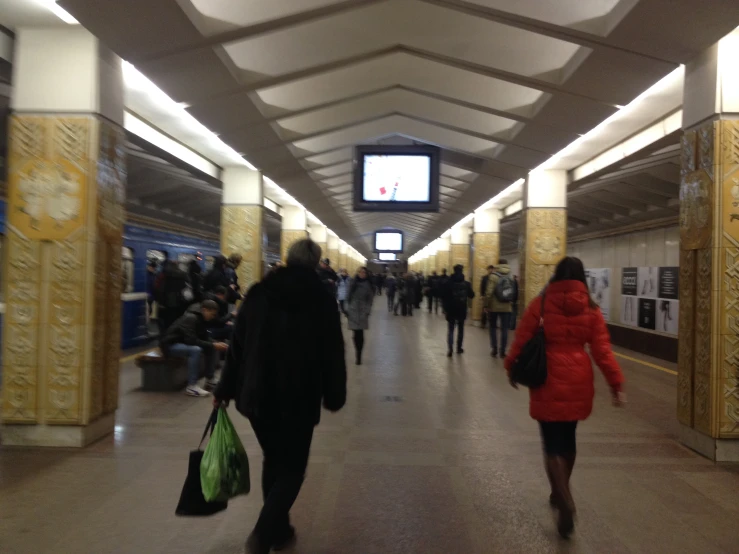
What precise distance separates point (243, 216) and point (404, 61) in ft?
18.6

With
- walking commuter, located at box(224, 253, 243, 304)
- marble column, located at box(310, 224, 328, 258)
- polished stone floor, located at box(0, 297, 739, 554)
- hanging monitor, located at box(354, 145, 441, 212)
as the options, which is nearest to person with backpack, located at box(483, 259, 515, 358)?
hanging monitor, located at box(354, 145, 441, 212)

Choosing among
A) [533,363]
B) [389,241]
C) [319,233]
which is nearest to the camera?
[533,363]

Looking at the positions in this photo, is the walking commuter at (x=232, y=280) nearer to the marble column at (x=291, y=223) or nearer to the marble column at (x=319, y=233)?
the marble column at (x=291, y=223)

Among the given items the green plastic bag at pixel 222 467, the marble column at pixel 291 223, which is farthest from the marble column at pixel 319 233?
the green plastic bag at pixel 222 467

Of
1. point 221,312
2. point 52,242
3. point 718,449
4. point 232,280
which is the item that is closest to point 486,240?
point 232,280

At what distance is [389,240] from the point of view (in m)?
30.6

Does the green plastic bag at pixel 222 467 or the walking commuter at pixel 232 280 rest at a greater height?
the walking commuter at pixel 232 280

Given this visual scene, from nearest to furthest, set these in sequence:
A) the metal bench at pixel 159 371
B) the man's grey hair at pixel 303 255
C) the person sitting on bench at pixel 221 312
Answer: the man's grey hair at pixel 303 255 < the metal bench at pixel 159 371 < the person sitting on bench at pixel 221 312

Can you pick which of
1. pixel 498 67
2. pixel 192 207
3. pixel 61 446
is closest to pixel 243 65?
pixel 498 67

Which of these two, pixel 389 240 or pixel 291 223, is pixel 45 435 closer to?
pixel 291 223

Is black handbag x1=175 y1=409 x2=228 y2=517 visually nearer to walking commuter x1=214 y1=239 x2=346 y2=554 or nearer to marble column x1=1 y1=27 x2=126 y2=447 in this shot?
walking commuter x1=214 y1=239 x2=346 y2=554

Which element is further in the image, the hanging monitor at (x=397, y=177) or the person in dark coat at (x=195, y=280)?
the hanging monitor at (x=397, y=177)

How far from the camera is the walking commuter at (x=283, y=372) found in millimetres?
2945

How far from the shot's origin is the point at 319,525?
374 cm
